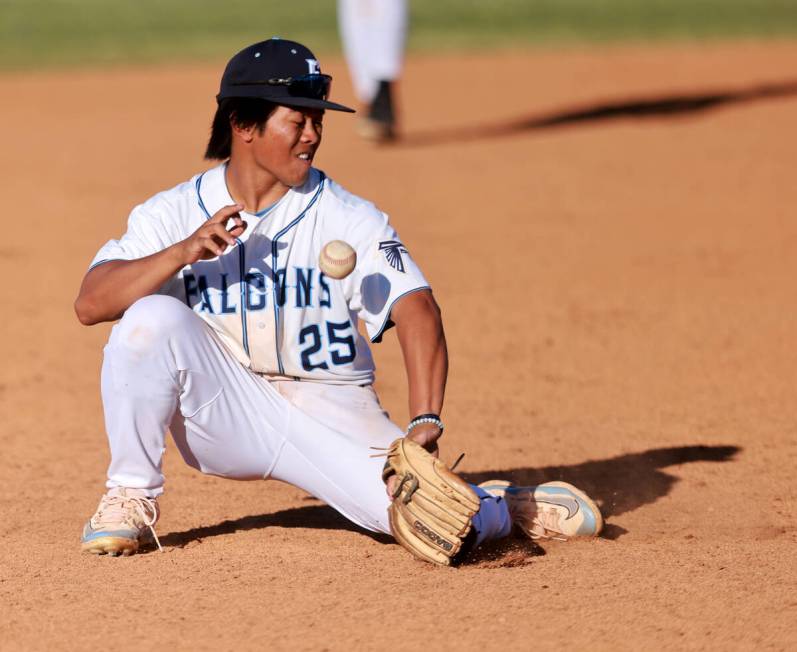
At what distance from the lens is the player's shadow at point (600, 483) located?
4238 mm

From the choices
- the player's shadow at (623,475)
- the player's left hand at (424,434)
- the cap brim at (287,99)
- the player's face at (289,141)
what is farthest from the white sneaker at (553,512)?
the cap brim at (287,99)

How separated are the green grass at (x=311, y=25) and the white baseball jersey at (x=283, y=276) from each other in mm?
12058

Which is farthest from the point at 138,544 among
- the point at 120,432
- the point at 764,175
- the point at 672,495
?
the point at 764,175

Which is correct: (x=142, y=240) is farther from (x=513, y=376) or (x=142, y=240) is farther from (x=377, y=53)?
(x=377, y=53)

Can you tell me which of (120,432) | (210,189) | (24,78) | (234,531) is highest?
(24,78)

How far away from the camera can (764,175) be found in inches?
381

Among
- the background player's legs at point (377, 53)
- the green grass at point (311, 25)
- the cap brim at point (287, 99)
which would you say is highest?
the green grass at point (311, 25)

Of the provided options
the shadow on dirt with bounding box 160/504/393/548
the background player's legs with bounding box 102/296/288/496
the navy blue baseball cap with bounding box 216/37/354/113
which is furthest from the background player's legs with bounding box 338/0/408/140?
the background player's legs with bounding box 102/296/288/496

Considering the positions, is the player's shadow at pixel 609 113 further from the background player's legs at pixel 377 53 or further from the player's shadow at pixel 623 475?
the player's shadow at pixel 623 475

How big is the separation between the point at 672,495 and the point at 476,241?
394 cm

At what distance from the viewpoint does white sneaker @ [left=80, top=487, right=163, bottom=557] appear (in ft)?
12.6

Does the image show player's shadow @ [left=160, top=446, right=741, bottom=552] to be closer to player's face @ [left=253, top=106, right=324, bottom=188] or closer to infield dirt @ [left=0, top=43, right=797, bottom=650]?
→ infield dirt @ [left=0, top=43, right=797, bottom=650]

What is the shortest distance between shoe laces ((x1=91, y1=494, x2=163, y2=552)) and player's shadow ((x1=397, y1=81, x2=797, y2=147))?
737 cm

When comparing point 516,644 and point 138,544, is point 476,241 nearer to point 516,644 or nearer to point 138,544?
point 138,544
